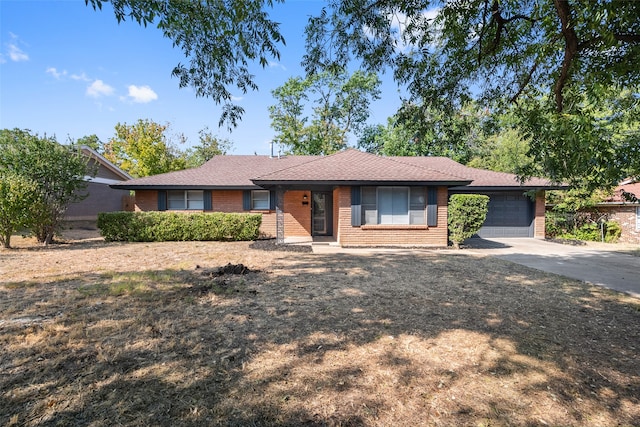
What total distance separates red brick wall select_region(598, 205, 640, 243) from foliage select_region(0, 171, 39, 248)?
23882 millimetres

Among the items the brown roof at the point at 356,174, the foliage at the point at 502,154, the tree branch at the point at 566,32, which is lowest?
the brown roof at the point at 356,174

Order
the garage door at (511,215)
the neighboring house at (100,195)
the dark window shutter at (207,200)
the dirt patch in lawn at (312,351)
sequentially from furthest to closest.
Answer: the neighboring house at (100,195) → the garage door at (511,215) → the dark window shutter at (207,200) → the dirt patch in lawn at (312,351)

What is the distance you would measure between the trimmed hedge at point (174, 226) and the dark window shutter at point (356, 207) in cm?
419

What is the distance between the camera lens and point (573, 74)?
5.76 metres

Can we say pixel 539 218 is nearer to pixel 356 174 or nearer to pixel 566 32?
pixel 356 174

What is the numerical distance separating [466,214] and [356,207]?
13.1ft

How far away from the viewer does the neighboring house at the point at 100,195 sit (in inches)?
783

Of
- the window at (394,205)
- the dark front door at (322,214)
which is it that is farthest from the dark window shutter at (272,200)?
the window at (394,205)

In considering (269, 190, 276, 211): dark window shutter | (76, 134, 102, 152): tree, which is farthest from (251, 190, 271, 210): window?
(76, 134, 102, 152): tree

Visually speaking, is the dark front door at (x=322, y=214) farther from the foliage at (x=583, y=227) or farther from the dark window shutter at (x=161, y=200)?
the foliage at (x=583, y=227)

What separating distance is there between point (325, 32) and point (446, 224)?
348 inches

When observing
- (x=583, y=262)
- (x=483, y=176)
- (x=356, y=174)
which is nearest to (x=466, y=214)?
(x=583, y=262)

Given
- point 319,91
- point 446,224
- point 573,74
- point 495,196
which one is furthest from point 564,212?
point 319,91

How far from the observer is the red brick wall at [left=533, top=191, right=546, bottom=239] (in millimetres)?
15500
